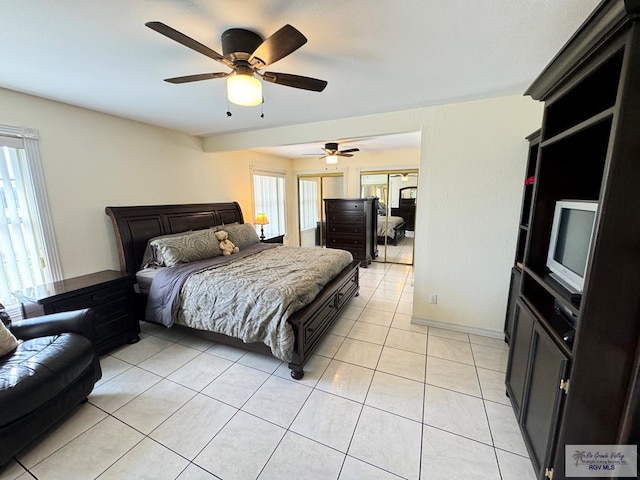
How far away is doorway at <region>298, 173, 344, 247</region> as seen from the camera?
20.1 feet

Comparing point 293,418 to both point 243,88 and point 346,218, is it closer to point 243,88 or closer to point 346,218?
point 243,88

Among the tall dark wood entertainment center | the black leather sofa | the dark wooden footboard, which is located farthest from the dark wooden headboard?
the tall dark wood entertainment center

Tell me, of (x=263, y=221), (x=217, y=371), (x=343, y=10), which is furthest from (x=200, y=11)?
(x=263, y=221)

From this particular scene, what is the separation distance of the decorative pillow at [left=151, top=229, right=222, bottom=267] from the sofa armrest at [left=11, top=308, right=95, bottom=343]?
1007 millimetres

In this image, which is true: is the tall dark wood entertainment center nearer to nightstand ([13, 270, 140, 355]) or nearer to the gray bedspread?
the gray bedspread

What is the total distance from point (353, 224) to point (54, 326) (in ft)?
14.6

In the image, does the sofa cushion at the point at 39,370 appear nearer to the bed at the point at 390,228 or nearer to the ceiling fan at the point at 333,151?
the ceiling fan at the point at 333,151

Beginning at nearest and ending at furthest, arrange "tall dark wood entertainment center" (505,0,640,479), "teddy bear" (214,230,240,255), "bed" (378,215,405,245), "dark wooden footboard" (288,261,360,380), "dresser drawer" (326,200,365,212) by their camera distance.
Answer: "tall dark wood entertainment center" (505,0,640,479) < "dark wooden footboard" (288,261,360,380) < "teddy bear" (214,230,240,255) < "dresser drawer" (326,200,365,212) < "bed" (378,215,405,245)

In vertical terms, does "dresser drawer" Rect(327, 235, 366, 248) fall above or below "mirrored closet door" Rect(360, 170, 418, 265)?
below

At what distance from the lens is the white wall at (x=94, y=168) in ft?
8.05

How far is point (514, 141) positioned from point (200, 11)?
8.91ft

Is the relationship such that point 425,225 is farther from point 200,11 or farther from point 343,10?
point 200,11

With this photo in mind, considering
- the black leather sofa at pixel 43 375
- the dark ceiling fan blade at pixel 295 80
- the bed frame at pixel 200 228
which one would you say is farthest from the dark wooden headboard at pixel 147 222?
the dark ceiling fan blade at pixel 295 80

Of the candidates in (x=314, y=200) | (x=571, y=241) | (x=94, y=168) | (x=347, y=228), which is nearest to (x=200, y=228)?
(x=94, y=168)
